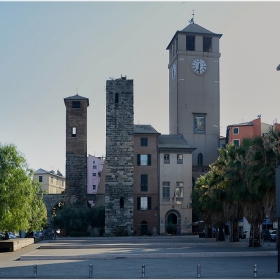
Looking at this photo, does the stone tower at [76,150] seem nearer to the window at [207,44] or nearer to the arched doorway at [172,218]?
the arched doorway at [172,218]

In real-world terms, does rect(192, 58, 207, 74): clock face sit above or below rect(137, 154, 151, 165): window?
above

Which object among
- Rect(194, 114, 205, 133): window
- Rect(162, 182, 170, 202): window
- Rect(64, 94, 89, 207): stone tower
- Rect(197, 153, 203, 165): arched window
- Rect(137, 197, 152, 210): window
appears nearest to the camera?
Rect(137, 197, 152, 210): window

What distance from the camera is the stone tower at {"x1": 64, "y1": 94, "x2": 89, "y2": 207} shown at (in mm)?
73750

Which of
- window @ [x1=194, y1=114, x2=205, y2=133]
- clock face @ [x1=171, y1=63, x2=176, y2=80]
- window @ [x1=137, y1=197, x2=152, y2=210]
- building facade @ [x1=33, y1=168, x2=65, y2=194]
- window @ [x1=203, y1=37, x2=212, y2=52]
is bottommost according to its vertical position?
window @ [x1=137, y1=197, x2=152, y2=210]

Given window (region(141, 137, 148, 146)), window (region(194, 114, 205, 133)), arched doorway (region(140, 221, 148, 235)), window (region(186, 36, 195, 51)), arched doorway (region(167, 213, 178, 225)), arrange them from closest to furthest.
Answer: arched doorway (region(140, 221, 148, 235))
arched doorway (region(167, 213, 178, 225))
window (region(141, 137, 148, 146))
window (region(194, 114, 205, 133))
window (region(186, 36, 195, 51))

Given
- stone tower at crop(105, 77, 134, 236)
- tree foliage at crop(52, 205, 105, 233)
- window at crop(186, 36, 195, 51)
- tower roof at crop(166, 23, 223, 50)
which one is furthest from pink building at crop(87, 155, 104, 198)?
stone tower at crop(105, 77, 134, 236)

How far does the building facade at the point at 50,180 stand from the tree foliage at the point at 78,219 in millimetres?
45267

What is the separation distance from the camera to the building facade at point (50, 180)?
120 metres

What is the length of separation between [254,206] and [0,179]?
657 inches

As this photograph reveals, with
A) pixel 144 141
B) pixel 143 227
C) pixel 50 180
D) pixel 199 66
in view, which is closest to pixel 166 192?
pixel 143 227

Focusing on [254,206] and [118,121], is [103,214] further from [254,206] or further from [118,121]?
[254,206]

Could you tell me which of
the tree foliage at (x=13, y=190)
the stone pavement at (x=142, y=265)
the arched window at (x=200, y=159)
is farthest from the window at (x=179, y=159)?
the stone pavement at (x=142, y=265)

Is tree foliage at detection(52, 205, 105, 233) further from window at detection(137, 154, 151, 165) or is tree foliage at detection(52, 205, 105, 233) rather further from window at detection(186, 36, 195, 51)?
window at detection(186, 36, 195, 51)

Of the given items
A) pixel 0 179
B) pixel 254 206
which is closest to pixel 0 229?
pixel 0 179
